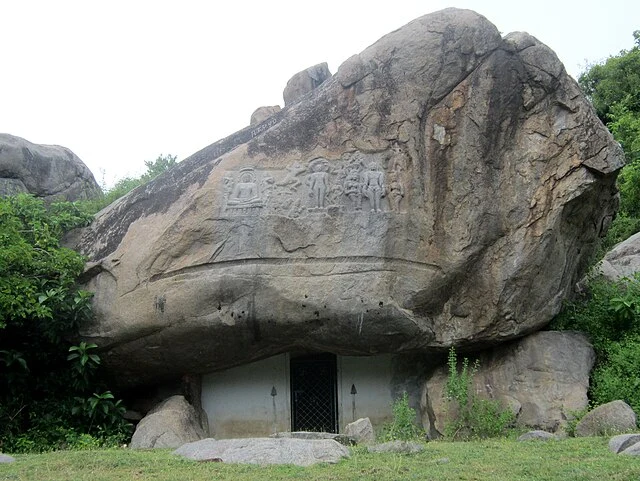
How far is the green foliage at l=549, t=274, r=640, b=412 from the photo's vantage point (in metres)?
11.1

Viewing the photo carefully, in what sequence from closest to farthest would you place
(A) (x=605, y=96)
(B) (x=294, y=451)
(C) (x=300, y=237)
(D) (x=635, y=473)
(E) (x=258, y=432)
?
1. (D) (x=635, y=473)
2. (B) (x=294, y=451)
3. (C) (x=300, y=237)
4. (E) (x=258, y=432)
5. (A) (x=605, y=96)

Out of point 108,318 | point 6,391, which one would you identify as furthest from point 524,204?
Result: point 6,391

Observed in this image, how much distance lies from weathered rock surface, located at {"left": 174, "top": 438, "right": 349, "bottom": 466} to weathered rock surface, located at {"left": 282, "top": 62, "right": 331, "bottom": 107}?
595 cm

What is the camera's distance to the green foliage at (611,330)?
11.1m

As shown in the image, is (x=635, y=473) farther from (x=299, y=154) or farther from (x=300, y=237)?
(x=299, y=154)

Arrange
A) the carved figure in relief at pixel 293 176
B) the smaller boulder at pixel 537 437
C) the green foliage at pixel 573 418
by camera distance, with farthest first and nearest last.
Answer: the carved figure in relief at pixel 293 176
the green foliage at pixel 573 418
the smaller boulder at pixel 537 437

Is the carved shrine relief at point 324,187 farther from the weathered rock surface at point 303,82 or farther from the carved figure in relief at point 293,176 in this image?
the weathered rock surface at point 303,82

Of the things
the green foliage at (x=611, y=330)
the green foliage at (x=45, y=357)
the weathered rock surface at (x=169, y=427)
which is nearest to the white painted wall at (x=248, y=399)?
the weathered rock surface at (x=169, y=427)

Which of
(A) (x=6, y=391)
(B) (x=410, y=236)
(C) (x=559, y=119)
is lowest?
(A) (x=6, y=391)

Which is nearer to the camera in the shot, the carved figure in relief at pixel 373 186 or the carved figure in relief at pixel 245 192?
the carved figure in relief at pixel 373 186

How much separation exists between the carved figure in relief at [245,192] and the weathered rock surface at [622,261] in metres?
6.32

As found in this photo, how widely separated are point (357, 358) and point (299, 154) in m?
3.25

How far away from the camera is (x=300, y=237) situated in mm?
11117

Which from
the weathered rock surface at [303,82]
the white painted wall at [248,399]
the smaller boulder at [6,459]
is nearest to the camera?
the smaller boulder at [6,459]
